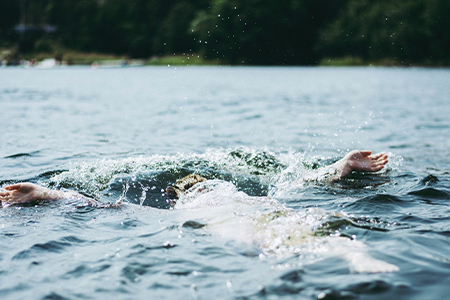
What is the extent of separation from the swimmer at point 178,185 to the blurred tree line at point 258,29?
5385cm

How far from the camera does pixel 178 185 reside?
5.96 metres

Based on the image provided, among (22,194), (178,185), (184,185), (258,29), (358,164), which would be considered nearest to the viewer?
(22,194)

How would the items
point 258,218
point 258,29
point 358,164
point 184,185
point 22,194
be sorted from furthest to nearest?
point 258,29 → point 358,164 → point 184,185 → point 22,194 → point 258,218

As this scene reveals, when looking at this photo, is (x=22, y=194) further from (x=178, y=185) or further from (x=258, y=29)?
(x=258, y=29)

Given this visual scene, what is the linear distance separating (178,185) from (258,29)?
62.0 metres

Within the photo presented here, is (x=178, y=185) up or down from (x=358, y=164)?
down

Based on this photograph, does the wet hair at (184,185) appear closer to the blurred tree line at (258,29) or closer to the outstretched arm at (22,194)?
the outstretched arm at (22,194)

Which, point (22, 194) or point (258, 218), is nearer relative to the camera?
point (258, 218)

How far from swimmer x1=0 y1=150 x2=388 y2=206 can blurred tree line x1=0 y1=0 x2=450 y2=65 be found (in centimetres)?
5385

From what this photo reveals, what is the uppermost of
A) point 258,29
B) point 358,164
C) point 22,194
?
point 258,29

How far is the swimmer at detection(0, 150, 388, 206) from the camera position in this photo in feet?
17.7

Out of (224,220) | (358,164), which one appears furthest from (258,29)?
(224,220)

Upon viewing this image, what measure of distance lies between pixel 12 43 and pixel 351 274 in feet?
326

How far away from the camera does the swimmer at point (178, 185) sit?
540cm
